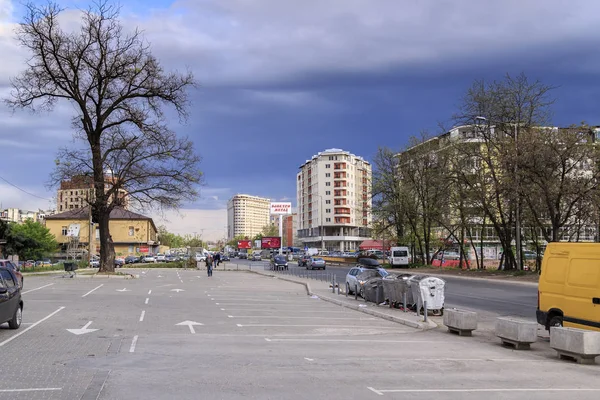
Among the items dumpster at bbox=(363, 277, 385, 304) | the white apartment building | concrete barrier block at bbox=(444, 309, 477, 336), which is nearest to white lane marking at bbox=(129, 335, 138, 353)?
concrete barrier block at bbox=(444, 309, 477, 336)

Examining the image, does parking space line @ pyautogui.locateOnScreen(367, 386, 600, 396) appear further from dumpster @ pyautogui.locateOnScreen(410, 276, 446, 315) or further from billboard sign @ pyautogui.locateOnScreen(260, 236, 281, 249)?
billboard sign @ pyautogui.locateOnScreen(260, 236, 281, 249)

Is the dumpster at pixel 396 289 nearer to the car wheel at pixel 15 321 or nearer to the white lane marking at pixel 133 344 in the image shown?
the white lane marking at pixel 133 344

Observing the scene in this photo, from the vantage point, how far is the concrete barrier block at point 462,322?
47.8 ft

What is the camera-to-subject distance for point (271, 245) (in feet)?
363

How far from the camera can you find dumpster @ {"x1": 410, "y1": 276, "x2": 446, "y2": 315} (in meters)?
18.5

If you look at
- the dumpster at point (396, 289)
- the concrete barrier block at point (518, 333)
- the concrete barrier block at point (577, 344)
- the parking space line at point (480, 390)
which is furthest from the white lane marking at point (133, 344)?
the dumpster at point (396, 289)

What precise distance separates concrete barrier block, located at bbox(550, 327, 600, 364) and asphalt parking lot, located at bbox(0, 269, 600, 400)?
0.28 meters

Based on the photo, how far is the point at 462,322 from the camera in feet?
47.6

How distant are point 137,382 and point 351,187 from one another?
516 feet

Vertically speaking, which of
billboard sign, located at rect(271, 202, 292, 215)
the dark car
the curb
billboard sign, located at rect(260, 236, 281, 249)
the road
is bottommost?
the road

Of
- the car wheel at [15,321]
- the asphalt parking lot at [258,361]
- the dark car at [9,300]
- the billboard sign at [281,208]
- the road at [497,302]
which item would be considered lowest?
the road at [497,302]

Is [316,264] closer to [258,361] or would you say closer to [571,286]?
[571,286]

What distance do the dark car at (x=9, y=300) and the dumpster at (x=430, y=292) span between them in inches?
470

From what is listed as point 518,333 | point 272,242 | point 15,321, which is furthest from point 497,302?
point 272,242
